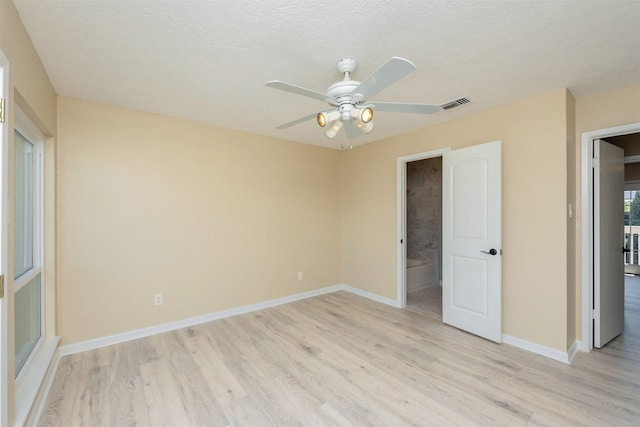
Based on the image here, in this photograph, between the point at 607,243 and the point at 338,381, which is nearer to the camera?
the point at 338,381

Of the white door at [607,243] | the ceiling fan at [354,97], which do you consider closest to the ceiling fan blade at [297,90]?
the ceiling fan at [354,97]

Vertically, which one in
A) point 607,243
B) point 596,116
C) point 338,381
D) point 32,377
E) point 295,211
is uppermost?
point 596,116

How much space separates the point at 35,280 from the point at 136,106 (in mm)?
1811

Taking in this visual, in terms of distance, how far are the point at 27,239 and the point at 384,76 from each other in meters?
2.92

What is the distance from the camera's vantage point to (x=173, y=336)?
3098 mm

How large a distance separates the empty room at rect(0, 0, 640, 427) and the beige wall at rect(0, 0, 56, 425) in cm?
2

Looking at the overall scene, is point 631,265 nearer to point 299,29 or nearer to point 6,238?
point 299,29

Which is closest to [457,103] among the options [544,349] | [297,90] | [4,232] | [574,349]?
[297,90]

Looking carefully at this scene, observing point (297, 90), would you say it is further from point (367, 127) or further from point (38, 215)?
point (38, 215)

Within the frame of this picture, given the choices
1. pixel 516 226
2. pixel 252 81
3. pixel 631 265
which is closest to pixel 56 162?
pixel 252 81

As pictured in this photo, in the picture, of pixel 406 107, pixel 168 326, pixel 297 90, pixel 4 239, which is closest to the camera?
pixel 4 239

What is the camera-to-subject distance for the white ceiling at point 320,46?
1.55 m

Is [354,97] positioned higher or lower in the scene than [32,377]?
higher

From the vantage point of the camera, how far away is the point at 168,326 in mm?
3246
